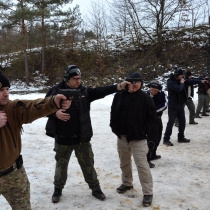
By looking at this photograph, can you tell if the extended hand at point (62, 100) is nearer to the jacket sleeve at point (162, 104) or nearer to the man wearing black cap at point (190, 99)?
the jacket sleeve at point (162, 104)

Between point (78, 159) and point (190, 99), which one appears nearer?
point (78, 159)

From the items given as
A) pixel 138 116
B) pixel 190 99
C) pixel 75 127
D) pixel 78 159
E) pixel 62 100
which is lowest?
pixel 78 159

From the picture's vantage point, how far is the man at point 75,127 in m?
3.57

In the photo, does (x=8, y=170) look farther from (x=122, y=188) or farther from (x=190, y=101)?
(x=190, y=101)

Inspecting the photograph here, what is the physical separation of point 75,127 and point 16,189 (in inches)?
50.2

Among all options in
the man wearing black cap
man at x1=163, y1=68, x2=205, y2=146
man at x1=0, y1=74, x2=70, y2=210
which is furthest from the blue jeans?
man at x1=0, y1=74, x2=70, y2=210

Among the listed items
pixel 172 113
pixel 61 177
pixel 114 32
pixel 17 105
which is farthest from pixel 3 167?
pixel 114 32

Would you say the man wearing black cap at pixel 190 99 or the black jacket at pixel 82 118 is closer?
the black jacket at pixel 82 118

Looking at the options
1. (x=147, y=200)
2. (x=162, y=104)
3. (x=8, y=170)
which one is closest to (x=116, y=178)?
(x=147, y=200)

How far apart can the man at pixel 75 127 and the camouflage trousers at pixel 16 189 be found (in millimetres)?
1071

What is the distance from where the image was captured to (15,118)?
8.16ft

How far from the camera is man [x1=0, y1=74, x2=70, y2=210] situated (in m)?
2.35

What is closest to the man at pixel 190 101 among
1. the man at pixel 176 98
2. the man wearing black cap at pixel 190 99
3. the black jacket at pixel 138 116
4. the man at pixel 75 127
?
the man wearing black cap at pixel 190 99

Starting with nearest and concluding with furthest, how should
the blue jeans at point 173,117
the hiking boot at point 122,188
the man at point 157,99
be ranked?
1. the hiking boot at point 122,188
2. the man at point 157,99
3. the blue jeans at point 173,117
